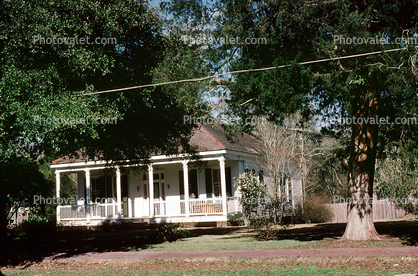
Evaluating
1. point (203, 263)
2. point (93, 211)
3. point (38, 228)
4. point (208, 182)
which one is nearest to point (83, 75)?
point (203, 263)

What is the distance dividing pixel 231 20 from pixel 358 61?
4293 millimetres

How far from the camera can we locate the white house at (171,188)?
2498 cm

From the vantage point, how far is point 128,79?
15.1 m

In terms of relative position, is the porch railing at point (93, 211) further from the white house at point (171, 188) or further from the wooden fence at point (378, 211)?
the wooden fence at point (378, 211)

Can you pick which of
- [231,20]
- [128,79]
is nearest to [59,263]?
[128,79]

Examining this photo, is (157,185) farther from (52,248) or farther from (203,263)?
(203,263)

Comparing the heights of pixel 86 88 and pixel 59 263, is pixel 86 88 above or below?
above

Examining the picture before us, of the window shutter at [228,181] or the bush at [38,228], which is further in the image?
the window shutter at [228,181]

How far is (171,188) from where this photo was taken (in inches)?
1094

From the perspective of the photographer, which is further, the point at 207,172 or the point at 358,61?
the point at 207,172

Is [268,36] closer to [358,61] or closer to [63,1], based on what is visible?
[358,61]

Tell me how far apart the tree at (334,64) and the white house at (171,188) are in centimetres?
1052

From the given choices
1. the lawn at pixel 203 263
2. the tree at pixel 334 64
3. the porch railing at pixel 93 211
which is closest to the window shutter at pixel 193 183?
the porch railing at pixel 93 211

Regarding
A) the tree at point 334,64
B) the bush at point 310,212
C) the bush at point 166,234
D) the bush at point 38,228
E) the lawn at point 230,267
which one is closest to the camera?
the lawn at point 230,267
